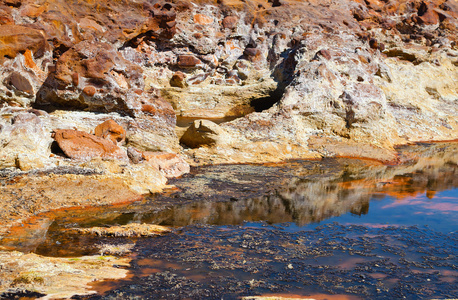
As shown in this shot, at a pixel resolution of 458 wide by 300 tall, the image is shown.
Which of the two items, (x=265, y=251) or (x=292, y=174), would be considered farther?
(x=292, y=174)

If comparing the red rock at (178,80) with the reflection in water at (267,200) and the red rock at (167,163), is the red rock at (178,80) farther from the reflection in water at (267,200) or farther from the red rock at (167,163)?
the red rock at (167,163)

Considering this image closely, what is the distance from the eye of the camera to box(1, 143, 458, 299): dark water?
13.9ft

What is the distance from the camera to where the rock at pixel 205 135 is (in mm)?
10664

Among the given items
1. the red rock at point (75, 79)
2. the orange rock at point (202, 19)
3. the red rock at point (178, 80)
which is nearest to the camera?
the red rock at point (75, 79)

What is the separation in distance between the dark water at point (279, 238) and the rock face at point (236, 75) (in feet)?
6.37

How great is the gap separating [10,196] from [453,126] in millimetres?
17033

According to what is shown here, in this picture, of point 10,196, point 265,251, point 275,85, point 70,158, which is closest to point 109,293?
point 265,251

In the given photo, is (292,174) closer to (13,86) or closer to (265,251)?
(265,251)

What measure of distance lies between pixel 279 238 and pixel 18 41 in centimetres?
791

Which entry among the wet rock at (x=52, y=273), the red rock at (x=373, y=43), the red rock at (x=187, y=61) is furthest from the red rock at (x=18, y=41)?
the red rock at (x=373, y=43)

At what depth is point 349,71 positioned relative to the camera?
Answer: 14.3m

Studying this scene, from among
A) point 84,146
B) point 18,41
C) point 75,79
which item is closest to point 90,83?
point 75,79

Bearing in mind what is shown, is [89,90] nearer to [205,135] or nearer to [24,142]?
[24,142]

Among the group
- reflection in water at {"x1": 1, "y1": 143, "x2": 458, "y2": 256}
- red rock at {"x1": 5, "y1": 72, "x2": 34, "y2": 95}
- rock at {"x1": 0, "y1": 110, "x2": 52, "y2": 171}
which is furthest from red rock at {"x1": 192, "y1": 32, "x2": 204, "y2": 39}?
rock at {"x1": 0, "y1": 110, "x2": 52, "y2": 171}
